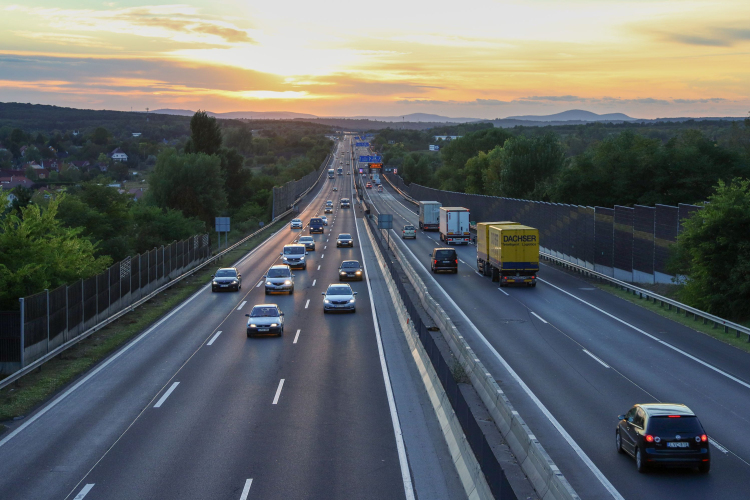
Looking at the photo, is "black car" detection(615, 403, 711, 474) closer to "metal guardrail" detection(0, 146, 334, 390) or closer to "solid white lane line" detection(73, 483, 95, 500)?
"solid white lane line" detection(73, 483, 95, 500)

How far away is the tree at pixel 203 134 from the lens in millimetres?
136125

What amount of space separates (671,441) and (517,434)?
9.65 feet

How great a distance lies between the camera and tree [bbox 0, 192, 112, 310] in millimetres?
29625

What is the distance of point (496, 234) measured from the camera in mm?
44406

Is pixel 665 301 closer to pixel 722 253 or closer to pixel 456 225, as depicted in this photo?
pixel 722 253

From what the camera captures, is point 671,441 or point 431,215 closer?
point 671,441

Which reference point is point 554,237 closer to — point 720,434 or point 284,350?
point 284,350

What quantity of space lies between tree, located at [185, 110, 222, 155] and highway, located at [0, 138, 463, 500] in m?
111

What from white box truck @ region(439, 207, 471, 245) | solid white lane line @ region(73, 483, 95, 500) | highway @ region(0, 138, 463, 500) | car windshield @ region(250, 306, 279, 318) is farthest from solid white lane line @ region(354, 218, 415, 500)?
white box truck @ region(439, 207, 471, 245)

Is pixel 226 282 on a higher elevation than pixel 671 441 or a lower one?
lower

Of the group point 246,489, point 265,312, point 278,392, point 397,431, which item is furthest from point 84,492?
point 265,312

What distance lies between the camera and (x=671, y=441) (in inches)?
556

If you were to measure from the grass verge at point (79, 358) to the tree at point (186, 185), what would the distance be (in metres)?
71.5

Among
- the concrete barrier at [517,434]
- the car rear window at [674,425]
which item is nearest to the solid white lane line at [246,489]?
the concrete barrier at [517,434]
